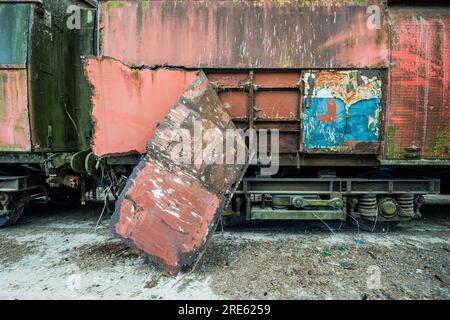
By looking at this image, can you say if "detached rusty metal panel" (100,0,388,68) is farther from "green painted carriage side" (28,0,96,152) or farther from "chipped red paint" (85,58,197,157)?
"green painted carriage side" (28,0,96,152)

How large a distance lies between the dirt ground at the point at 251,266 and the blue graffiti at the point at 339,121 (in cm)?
154

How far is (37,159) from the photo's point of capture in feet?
15.1

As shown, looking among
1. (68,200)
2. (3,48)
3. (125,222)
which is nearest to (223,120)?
(125,222)

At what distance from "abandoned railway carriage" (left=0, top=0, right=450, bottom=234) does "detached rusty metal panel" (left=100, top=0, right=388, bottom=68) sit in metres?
0.01

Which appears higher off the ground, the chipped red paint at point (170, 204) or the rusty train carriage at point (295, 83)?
the rusty train carriage at point (295, 83)

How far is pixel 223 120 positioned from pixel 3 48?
12.0 feet

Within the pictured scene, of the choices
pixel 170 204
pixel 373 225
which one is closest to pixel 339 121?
pixel 373 225

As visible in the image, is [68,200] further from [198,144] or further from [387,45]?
[387,45]

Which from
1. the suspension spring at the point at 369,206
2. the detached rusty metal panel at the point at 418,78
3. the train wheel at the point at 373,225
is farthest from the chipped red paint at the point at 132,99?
the train wheel at the point at 373,225

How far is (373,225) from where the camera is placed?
4.59 meters

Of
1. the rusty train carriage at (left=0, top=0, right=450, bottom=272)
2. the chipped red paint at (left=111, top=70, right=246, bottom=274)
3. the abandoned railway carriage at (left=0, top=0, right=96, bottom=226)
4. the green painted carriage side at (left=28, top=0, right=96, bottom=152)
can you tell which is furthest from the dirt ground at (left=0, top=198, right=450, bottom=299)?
the green painted carriage side at (left=28, top=0, right=96, bottom=152)

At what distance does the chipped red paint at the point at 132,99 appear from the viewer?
159 inches

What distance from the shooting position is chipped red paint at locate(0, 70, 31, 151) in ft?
14.3

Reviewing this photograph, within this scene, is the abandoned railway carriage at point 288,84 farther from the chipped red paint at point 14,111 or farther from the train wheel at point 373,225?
the train wheel at point 373,225
